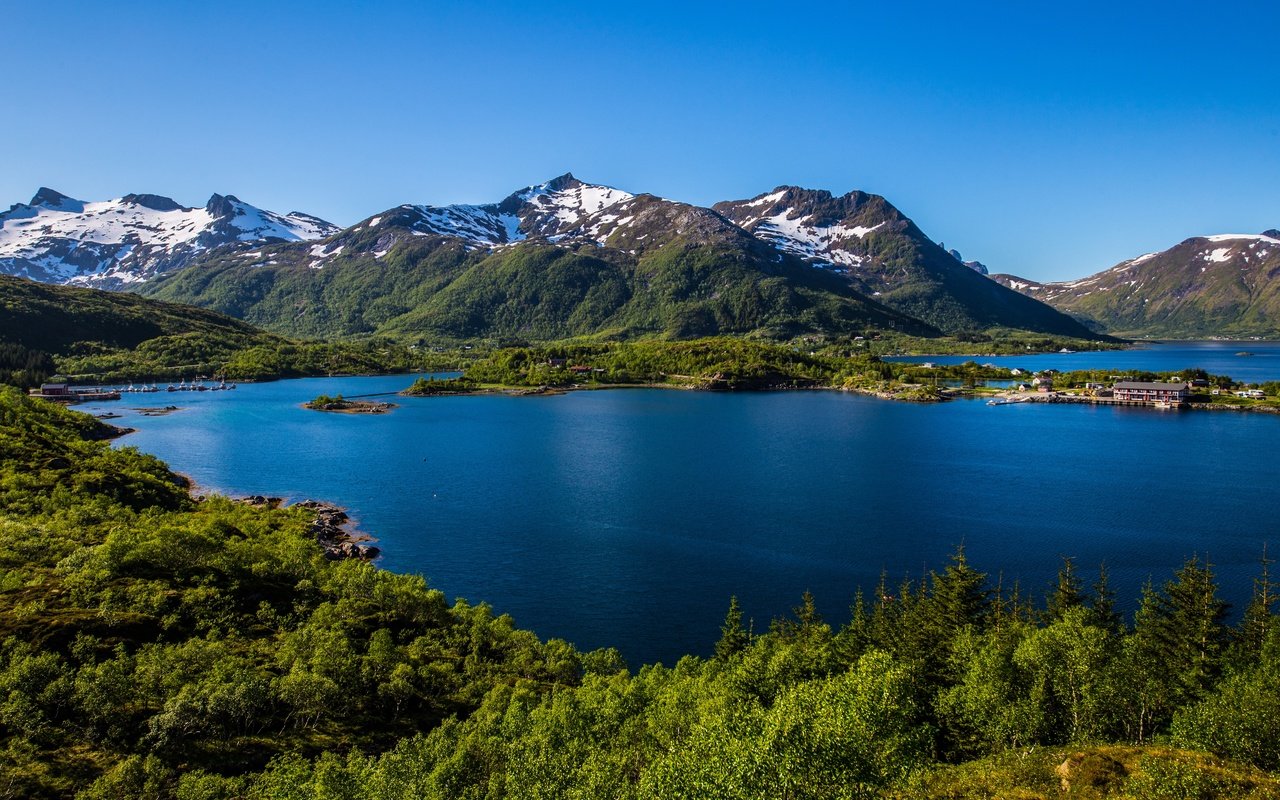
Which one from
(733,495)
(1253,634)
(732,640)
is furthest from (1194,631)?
(733,495)

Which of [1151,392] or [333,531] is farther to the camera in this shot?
[1151,392]

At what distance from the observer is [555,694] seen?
31.0 m

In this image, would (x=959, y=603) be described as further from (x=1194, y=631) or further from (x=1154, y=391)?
(x=1154, y=391)

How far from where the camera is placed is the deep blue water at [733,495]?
162 ft

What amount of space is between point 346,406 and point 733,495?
101492 millimetres

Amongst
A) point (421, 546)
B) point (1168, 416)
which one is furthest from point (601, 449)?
point (1168, 416)

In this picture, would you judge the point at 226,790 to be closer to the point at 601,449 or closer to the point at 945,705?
the point at 945,705

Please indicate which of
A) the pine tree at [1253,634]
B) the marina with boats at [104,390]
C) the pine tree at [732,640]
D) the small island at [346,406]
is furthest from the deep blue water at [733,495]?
the marina with boats at [104,390]

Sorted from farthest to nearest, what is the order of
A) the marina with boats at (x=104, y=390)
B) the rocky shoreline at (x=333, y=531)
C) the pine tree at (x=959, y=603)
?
the marina with boats at (x=104, y=390) < the rocky shoreline at (x=333, y=531) < the pine tree at (x=959, y=603)

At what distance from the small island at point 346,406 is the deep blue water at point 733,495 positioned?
951 cm

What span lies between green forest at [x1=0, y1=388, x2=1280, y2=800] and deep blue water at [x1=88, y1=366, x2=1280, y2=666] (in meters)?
6.95

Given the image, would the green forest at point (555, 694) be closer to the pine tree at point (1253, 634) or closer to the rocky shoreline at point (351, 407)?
the pine tree at point (1253, 634)

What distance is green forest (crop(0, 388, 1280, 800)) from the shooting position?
69.8 feet

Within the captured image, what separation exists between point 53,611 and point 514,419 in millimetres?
100511
